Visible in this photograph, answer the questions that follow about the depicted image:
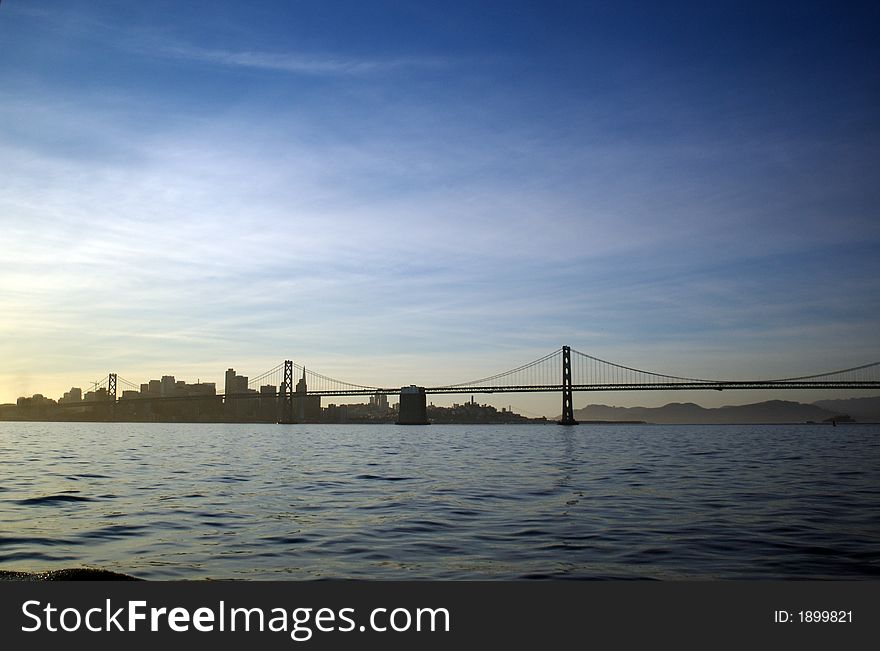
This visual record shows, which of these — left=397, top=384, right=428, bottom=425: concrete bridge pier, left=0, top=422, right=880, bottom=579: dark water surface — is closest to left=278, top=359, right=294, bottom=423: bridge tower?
left=397, top=384, right=428, bottom=425: concrete bridge pier

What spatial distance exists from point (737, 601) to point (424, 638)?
2569mm

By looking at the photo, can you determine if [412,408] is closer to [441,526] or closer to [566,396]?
[566,396]

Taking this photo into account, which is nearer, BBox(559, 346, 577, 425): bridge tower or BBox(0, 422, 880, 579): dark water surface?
BBox(0, 422, 880, 579): dark water surface

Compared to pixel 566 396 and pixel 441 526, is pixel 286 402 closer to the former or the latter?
pixel 566 396

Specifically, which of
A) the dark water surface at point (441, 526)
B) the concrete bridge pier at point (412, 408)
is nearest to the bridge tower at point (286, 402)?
the concrete bridge pier at point (412, 408)

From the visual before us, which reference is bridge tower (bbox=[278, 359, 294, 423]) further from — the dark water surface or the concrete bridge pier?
the dark water surface

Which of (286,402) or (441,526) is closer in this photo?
(441,526)

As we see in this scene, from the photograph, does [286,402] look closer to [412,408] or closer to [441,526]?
[412,408]

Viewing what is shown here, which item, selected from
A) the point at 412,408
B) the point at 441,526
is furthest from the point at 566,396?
the point at 441,526

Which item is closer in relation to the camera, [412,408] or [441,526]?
[441,526]

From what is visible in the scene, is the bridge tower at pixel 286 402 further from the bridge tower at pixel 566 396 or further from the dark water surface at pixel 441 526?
the dark water surface at pixel 441 526

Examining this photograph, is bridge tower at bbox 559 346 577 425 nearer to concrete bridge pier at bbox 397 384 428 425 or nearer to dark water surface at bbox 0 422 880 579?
concrete bridge pier at bbox 397 384 428 425

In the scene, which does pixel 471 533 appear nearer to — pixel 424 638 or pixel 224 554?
pixel 224 554

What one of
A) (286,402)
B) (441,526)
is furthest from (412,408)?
(441,526)
